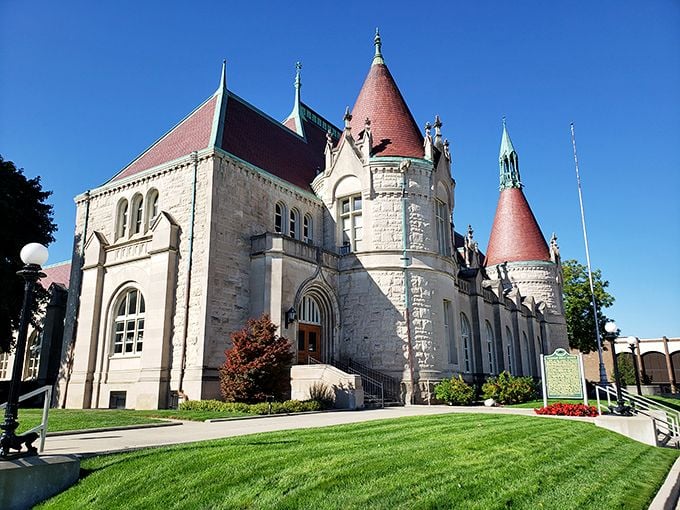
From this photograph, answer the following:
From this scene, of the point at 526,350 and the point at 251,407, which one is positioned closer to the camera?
the point at 251,407

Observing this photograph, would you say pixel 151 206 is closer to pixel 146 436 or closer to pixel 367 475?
pixel 146 436

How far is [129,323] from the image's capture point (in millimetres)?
21156

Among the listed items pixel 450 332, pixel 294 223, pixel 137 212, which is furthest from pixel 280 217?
pixel 450 332

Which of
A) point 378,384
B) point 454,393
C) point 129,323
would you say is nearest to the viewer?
point 129,323

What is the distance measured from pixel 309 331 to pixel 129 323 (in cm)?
749

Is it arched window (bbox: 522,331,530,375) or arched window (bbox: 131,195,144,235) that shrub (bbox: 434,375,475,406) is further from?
arched window (bbox: 522,331,530,375)

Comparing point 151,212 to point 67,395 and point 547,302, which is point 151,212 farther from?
point 547,302

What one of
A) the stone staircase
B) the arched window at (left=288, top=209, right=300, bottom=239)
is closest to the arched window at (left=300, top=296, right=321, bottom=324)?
the stone staircase

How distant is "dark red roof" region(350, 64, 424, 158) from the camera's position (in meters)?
25.8

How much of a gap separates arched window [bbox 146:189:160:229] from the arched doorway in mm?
7372

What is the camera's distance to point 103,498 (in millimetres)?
6012

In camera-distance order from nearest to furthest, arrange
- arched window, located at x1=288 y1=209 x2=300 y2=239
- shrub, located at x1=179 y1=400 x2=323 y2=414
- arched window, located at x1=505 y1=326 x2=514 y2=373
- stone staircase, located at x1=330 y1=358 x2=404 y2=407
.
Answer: shrub, located at x1=179 y1=400 x2=323 y2=414 < stone staircase, located at x1=330 y1=358 x2=404 y2=407 < arched window, located at x1=288 y1=209 x2=300 y2=239 < arched window, located at x1=505 y1=326 x2=514 y2=373

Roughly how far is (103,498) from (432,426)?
6.80m

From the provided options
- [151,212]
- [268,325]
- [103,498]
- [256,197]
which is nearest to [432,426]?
[103,498]
